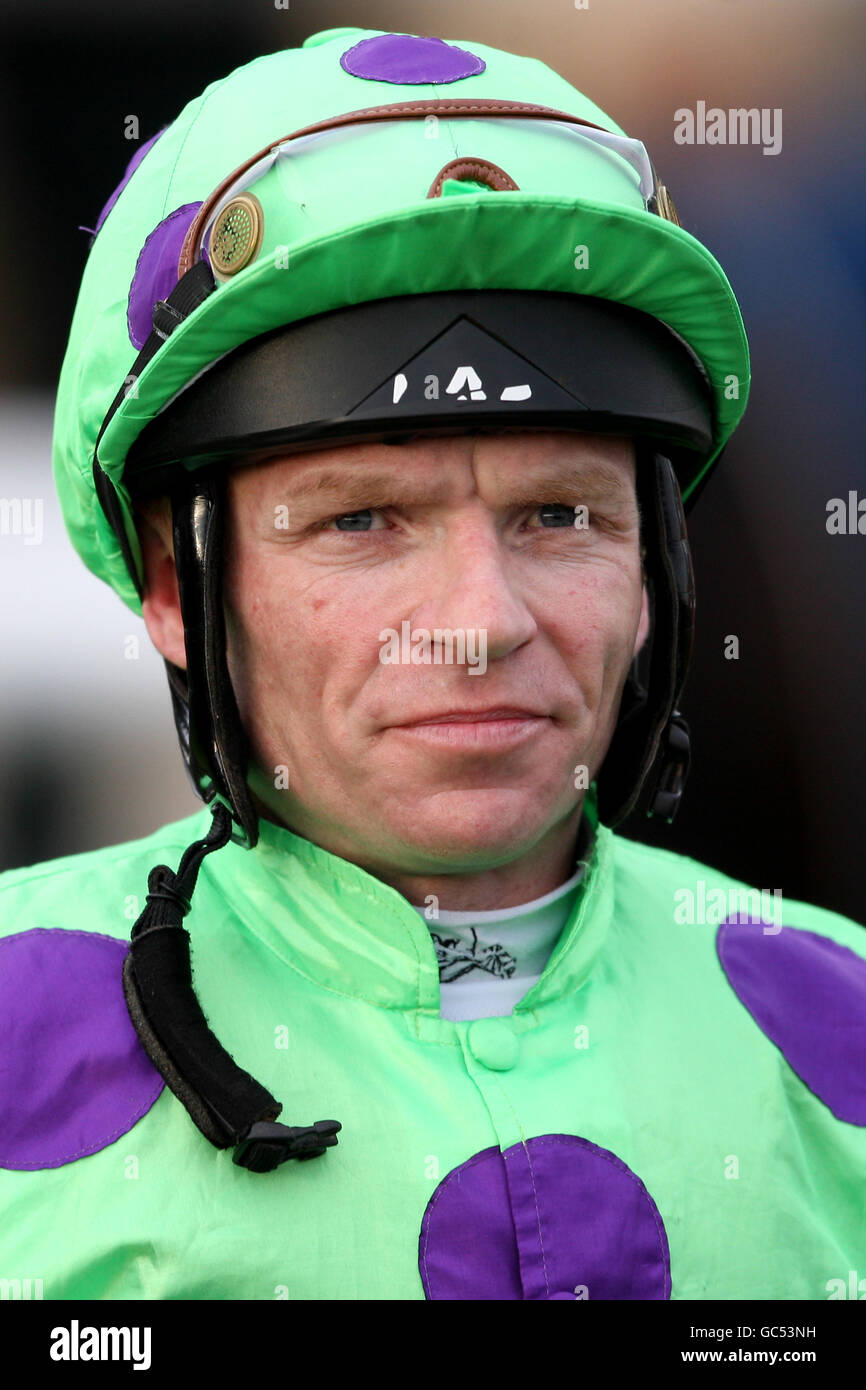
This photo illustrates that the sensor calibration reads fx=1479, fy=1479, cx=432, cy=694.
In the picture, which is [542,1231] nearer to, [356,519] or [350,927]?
[350,927]

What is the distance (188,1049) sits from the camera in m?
1.57

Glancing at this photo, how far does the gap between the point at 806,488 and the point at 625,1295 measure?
2.16 metres

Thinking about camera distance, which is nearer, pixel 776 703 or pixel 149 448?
pixel 149 448

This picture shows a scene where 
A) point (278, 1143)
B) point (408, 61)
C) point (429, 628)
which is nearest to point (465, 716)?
point (429, 628)

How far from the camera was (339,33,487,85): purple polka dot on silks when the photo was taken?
1819mm

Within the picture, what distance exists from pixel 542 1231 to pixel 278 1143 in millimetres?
315

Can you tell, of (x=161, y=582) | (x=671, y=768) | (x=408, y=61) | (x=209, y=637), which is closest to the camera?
(x=209, y=637)

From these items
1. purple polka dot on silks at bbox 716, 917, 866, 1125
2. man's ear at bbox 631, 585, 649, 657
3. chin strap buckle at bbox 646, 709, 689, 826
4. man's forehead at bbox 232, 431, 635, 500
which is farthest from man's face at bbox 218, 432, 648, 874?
purple polka dot on silks at bbox 716, 917, 866, 1125

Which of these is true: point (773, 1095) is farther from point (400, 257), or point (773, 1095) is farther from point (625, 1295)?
point (400, 257)

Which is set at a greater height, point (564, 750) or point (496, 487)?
point (496, 487)

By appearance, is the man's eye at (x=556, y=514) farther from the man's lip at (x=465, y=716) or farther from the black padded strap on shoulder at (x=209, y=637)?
the black padded strap on shoulder at (x=209, y=637)

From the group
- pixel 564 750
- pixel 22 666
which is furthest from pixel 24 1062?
pixel 22 666

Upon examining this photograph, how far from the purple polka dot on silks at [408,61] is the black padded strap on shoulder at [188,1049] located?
3.28 ft
